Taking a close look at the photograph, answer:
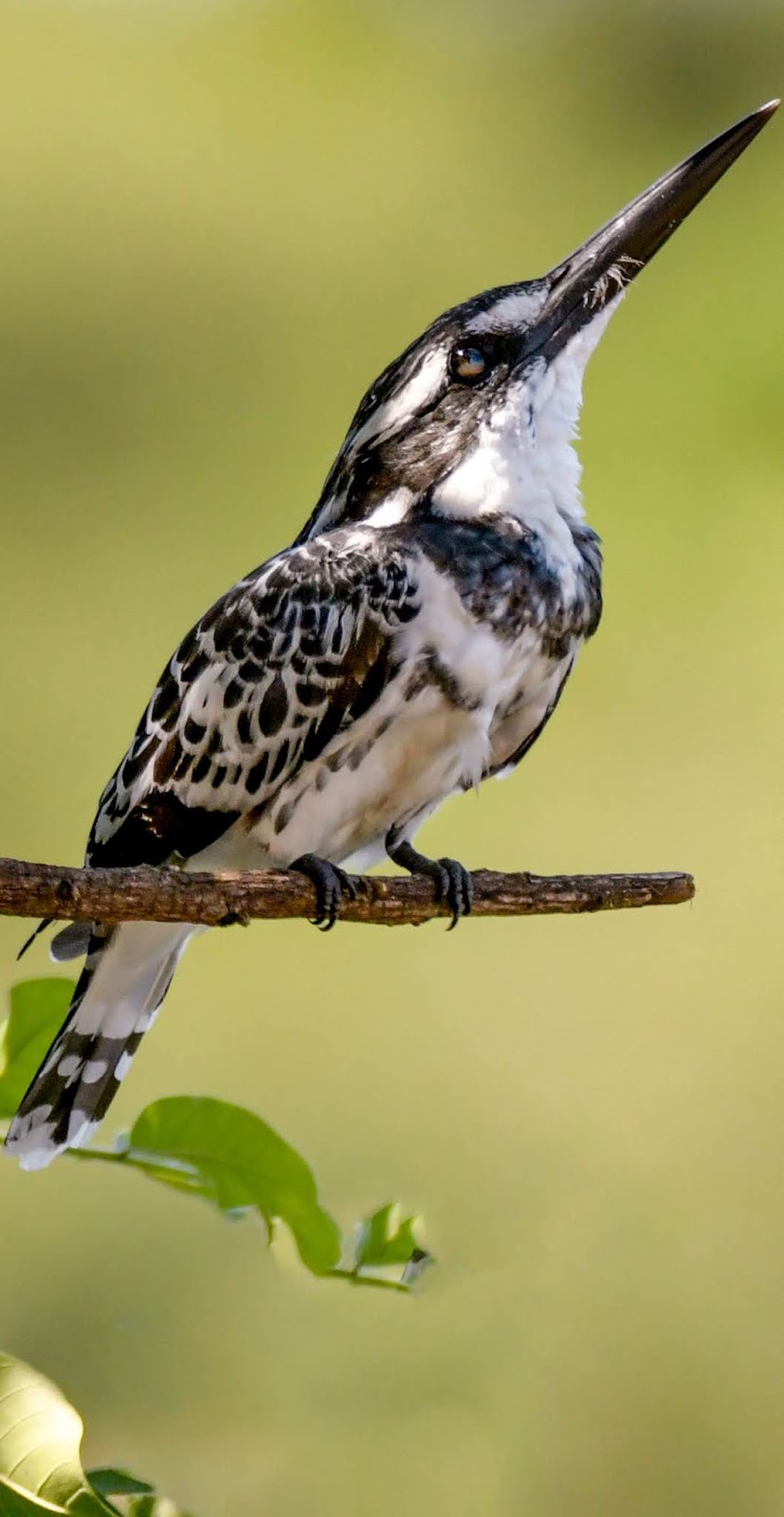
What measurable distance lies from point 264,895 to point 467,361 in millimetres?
909

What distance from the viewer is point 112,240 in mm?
6941

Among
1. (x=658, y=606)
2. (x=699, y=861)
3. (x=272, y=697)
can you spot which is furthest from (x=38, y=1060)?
(x=658, y=606)

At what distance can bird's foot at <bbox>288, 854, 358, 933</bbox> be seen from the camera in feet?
6.42

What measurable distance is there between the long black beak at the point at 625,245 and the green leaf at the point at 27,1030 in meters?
1.27

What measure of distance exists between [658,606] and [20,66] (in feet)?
12.1

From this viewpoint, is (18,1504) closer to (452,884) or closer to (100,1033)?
(452,884)

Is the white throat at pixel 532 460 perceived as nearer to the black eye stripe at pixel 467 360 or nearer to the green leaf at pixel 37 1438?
the black eye stripe at pixel 467 360

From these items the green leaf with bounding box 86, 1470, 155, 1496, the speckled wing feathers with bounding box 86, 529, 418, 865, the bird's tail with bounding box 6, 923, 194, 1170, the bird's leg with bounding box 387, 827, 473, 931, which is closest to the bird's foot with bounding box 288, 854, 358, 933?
the bird's leg with bounding box 387, 827, 473, 931

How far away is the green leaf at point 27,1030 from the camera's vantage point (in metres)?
1.36

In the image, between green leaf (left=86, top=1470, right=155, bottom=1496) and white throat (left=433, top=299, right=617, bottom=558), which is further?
white throat (left=433, top=299, right=617, bottom=558)

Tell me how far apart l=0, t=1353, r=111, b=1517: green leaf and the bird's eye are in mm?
1598

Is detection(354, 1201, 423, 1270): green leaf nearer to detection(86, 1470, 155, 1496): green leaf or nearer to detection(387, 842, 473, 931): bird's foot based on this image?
detection(86, 1470, 155, 1496): green leaf

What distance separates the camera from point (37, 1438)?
1041 millimetres

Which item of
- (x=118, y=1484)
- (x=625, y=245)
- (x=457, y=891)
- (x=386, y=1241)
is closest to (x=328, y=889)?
(x=457, y=891)
